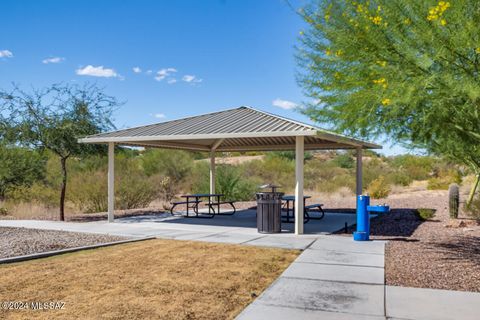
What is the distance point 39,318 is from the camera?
16.9 feet

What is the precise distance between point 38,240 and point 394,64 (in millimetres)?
8434

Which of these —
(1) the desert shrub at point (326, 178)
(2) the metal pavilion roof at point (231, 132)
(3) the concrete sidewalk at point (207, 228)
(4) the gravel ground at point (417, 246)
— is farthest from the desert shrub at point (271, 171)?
(4) the gravel ground at point (417, 246)

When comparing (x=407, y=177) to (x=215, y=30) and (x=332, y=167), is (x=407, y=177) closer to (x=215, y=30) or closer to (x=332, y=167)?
(x=332, y=167)

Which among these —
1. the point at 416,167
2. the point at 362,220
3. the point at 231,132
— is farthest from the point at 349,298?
the point at 416,167

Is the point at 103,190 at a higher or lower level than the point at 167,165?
lower

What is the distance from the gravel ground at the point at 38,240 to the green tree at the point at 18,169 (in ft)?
32.6

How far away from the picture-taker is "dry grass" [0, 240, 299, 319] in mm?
5449

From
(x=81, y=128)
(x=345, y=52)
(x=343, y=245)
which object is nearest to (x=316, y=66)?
(x=345, y=52)

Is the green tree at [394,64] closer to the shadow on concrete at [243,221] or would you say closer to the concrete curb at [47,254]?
the concrete curb at [47,254]

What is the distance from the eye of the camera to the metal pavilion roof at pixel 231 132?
462 inches

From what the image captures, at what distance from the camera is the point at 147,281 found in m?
6.79

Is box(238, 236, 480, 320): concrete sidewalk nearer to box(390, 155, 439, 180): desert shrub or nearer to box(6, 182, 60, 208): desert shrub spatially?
box(6, 182, 60, 208): desert shrub

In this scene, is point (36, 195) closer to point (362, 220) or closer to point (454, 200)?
point (362, 220)

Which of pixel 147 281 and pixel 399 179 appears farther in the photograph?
pixel 399 179
